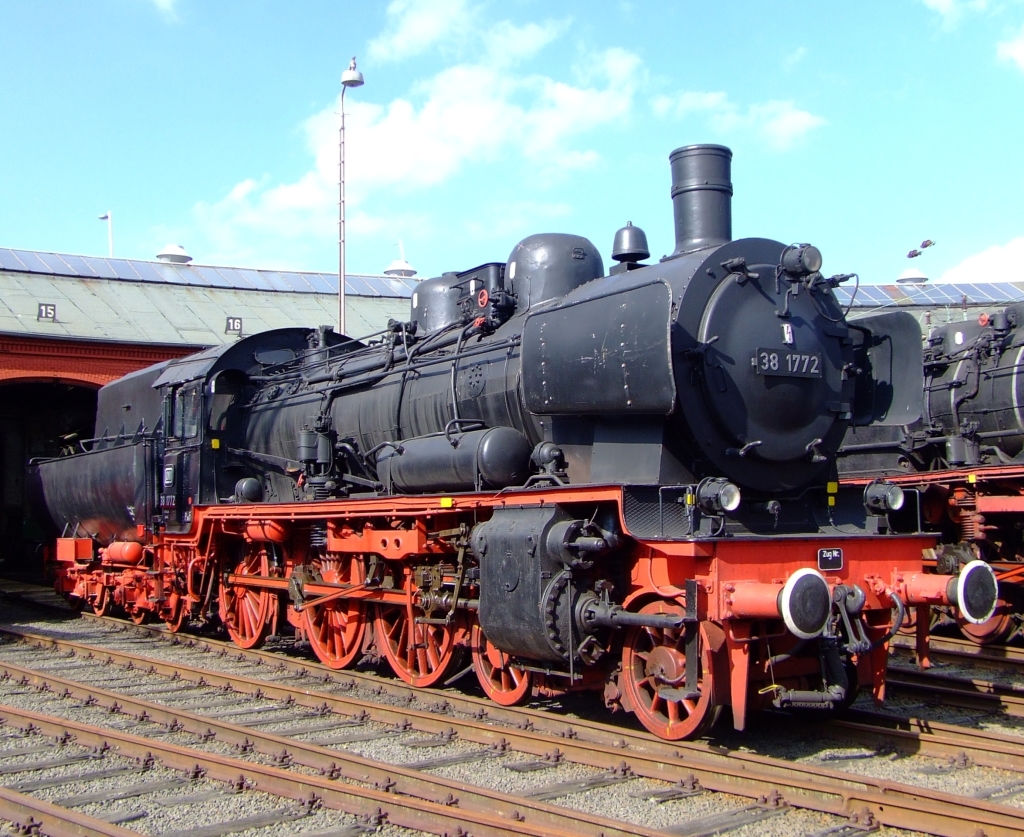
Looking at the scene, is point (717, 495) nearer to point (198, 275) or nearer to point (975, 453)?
point (975, 453)

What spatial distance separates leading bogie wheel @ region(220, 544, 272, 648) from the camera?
11672mm

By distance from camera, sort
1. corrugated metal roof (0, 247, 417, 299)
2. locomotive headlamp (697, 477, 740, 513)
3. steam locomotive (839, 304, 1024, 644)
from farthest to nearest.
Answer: corrugated metal roof (0, 247, 417, 299) → steam locomotive (839, 304, 1024, 644) → locomotive headlamp (697, 477, 740, 513)

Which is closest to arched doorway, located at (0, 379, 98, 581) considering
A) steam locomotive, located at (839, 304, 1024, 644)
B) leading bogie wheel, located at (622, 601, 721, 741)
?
steam locomotive, located at (839, 304, 1024, 644)

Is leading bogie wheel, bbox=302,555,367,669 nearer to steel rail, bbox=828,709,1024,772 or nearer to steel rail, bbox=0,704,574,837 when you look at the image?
steel rail, bbox=0,704,574,837

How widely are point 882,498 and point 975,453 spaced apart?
5450mm

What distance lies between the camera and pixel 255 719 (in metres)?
8.27

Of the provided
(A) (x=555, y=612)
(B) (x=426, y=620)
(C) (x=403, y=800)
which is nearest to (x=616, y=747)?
(A) (x=555, y=612)

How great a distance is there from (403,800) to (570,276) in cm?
506

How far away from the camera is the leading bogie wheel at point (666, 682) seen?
6.29m

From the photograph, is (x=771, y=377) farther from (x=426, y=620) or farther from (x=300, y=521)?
(x=300, y=521)

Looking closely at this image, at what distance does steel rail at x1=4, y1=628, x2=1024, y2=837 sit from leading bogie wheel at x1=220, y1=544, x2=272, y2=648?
373 cm

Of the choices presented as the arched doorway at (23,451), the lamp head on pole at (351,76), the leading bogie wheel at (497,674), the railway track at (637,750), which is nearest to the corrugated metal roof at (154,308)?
the arched doorway at (23,451)

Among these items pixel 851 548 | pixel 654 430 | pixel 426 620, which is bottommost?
pixel 426 620

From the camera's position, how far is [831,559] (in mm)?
6703
